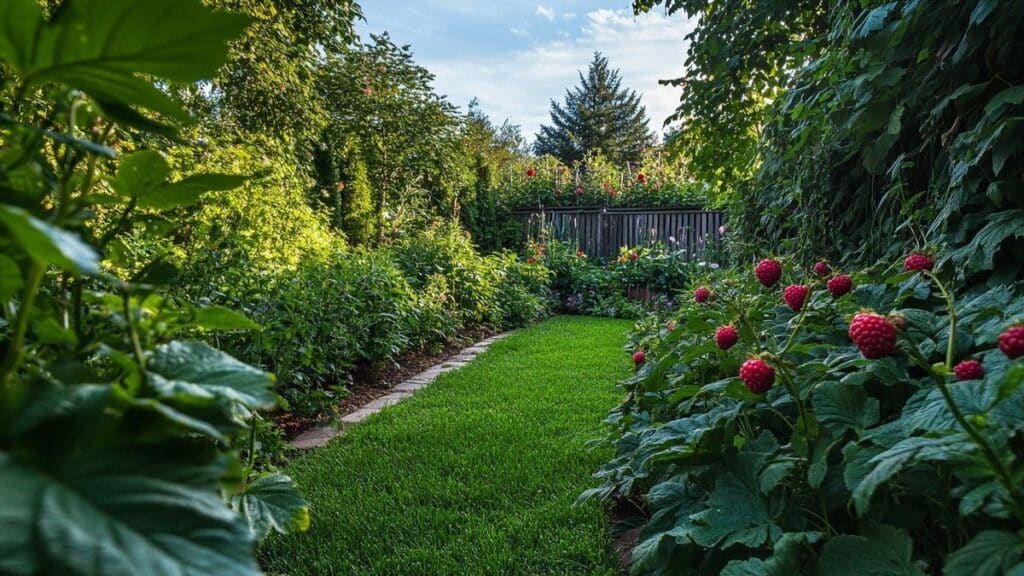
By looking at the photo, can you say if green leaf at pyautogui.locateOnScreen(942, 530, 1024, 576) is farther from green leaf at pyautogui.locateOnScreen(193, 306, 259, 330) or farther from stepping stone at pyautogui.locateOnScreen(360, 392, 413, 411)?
stepping stone at pyautogui.locateOnScreen(360, 392, 413, 411)

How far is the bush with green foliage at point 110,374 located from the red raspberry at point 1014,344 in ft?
2.73

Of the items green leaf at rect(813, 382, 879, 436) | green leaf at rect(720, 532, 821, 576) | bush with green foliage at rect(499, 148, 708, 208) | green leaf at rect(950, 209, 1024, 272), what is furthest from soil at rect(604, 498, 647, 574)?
bush with green foliage at rect(499, 148, 708, 208)

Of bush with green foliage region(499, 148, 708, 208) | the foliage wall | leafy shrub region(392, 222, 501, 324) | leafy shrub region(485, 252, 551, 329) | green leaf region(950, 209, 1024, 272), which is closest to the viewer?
green leaf region(950, 209, 1024, 272)

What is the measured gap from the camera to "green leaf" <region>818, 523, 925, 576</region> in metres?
0.84

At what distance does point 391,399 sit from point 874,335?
2.87 m

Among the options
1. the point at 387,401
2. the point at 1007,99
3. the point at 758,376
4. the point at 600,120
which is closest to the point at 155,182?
the point at 758,376

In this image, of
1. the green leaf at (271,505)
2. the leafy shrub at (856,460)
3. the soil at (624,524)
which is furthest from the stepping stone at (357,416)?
the green leaf at (271,505)

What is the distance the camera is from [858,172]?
2447 mm

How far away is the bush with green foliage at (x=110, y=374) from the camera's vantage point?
280mm

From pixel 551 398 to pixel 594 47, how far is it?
1124 inches

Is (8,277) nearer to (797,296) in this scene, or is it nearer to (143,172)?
(143,172)

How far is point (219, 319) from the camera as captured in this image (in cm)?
53

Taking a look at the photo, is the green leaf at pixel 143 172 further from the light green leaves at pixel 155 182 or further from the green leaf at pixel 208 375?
the green leaf at pixel 208 375

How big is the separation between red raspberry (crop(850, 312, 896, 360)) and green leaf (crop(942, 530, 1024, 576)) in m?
0.25
